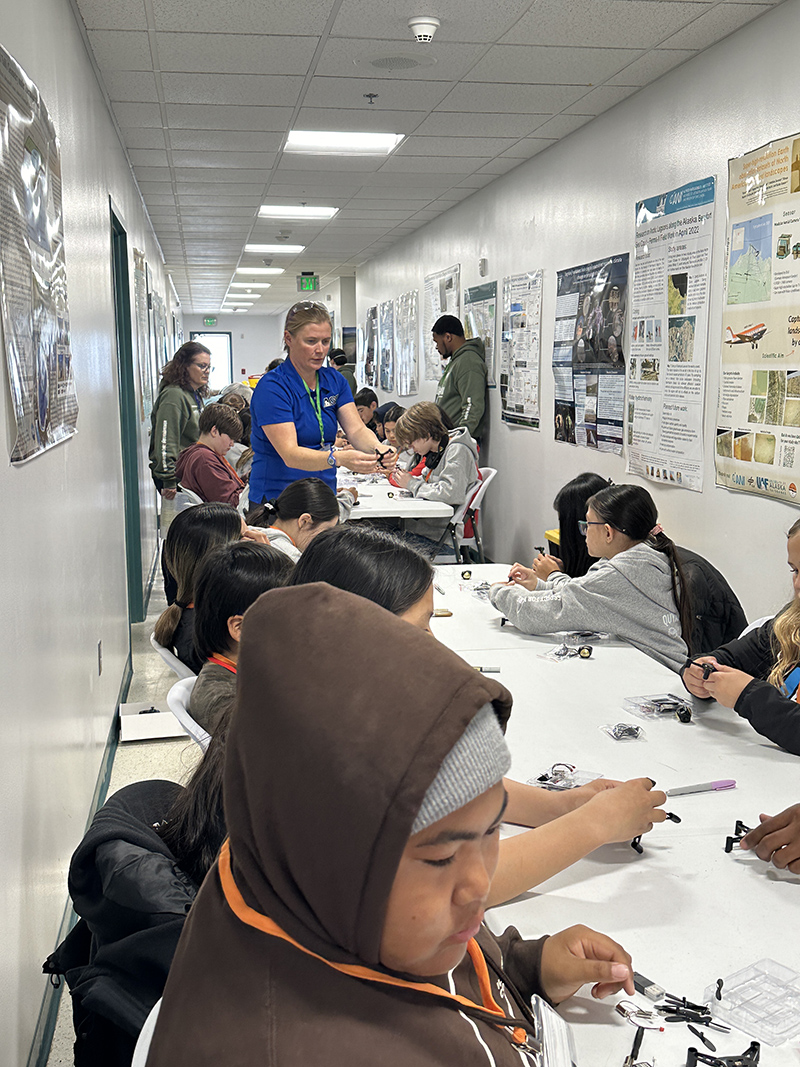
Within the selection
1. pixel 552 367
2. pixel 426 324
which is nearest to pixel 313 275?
pixel 426 324

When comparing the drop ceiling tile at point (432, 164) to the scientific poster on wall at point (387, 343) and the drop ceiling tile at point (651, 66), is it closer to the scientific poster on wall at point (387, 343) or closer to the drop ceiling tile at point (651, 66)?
the drop ceiling tile at point (651, 66)

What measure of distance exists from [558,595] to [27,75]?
6.53ft

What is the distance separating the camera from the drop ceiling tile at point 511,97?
4270mm

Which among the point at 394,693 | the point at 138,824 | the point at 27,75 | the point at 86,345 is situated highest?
the point at 27,75

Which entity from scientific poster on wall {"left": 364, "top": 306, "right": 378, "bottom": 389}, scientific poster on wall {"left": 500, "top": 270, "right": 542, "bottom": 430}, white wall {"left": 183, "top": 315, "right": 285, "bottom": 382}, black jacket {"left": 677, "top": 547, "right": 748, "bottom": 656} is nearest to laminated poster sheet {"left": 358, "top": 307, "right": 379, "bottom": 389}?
scientific poster on wall {"left": 364, "top": 306, "right": 378, "bottom": 389}

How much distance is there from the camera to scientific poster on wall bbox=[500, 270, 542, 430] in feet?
19.9

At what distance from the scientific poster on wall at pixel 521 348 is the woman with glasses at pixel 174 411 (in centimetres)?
210

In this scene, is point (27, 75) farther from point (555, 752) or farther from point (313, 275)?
point (313, 275)

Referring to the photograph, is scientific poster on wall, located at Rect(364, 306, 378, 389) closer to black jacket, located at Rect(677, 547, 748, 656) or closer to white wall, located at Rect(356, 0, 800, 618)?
white wall, located at Rect(356, 0, 800, 618)

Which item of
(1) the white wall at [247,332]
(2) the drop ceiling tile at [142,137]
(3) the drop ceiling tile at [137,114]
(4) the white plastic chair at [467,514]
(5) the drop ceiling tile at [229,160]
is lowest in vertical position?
(4) the white plastic chair at [467,514]

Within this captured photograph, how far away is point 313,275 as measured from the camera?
12.7 m

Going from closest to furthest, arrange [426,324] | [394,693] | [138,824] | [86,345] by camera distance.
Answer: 1. [394,693]
2. [138,824]
3. [86,345]
4. [426,324]

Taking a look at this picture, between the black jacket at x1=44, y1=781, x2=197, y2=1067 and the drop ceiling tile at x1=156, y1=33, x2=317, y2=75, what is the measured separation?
10.7ft

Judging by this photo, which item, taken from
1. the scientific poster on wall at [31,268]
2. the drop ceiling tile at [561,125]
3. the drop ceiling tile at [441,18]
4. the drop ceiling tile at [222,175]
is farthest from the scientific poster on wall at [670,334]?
the drop ceiling tile at [222,175]
